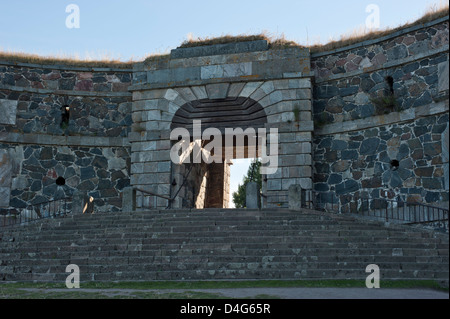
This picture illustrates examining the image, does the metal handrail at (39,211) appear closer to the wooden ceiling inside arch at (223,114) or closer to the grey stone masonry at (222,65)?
the wooden ceiling inside arch at (223,114)

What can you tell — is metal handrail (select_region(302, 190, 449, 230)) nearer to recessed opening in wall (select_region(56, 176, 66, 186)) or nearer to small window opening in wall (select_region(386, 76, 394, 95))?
small window opening in wall (select_region(386, 76, 394, 95))

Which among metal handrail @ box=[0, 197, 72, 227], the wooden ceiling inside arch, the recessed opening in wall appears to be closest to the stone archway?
the wooden ceiling inside arch

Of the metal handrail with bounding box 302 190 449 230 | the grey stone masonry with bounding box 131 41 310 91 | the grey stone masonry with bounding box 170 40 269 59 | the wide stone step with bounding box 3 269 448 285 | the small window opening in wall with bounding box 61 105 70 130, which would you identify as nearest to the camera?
the wide stone step with bounding box 3 269 448 285

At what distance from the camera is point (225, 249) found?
11969 millimetres

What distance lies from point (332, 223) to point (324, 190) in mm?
4410

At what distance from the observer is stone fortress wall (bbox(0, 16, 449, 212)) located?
16.4m

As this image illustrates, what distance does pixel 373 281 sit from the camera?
999cm

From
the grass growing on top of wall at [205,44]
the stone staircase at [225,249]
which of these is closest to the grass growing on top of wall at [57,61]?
the grass growing on top of wall at [205,44]

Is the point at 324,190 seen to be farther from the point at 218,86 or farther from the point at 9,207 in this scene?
the point at 9,207

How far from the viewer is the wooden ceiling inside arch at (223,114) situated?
18516mm

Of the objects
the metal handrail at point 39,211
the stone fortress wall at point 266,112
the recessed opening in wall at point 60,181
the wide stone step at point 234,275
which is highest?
the stone fortress wall at point 266,112

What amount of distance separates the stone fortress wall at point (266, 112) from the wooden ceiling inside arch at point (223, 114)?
0.70 ft

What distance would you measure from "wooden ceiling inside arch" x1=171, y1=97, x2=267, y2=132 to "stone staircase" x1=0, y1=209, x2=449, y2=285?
495 cm
